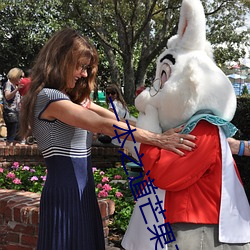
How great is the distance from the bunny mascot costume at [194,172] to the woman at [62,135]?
0.14 metres

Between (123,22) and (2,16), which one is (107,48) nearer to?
(123,22)

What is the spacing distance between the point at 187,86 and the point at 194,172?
0.42 meters

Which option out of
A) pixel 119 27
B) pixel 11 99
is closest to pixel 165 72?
pixel 11 99

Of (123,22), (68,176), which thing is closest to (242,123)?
(68,176)

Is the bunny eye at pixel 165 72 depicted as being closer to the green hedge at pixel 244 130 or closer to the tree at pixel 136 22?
the green hedge at pixel 244 130

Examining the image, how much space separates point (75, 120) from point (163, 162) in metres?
0.46

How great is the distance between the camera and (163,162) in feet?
6.30

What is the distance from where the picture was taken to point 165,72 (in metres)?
Answer: 2.16

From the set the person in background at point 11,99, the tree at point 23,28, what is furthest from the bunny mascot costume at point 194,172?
the tree at point 23,28

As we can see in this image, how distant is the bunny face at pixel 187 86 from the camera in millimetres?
2004

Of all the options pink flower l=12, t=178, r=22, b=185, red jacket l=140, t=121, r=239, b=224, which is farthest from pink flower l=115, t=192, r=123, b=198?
red jacket l=140, t=121, r=239, b=224

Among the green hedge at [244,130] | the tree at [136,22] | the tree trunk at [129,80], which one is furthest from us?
the tree trunk at [129,80]

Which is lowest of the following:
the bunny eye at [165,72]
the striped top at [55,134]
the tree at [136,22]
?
the striped top at [55,134]

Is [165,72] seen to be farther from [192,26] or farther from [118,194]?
[118,194]
